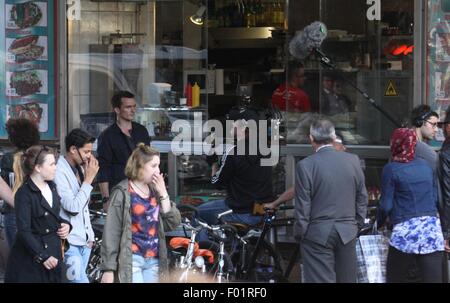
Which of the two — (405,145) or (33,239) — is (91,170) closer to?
(33,239)

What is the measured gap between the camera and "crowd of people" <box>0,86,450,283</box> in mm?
6719

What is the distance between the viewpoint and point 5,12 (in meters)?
9.94

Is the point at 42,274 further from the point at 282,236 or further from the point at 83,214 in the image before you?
the point at 282,236

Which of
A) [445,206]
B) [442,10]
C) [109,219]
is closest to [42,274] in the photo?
[109,219]

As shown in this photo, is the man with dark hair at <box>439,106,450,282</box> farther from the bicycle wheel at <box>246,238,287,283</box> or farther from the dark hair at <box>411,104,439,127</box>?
the bicycle wheel at <box>246,238,287,283</box>

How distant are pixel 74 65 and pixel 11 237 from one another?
312 cm

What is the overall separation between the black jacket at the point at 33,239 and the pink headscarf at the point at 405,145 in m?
2.80

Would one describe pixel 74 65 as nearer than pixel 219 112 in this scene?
Yes

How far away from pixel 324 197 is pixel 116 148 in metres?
2.64

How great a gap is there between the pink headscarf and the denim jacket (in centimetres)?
5

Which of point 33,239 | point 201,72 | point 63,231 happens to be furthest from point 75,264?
point 201,72

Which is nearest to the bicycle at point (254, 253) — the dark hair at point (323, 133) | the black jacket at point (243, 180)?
the black jacket at point (243, 180)

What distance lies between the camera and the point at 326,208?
6.93 metres

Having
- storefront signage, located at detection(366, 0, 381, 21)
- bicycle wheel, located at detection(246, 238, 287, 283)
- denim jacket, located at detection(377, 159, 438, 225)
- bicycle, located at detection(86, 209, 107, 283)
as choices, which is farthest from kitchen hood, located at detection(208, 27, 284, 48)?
denim jacket, located at detection(377, 159, 438, 225)
